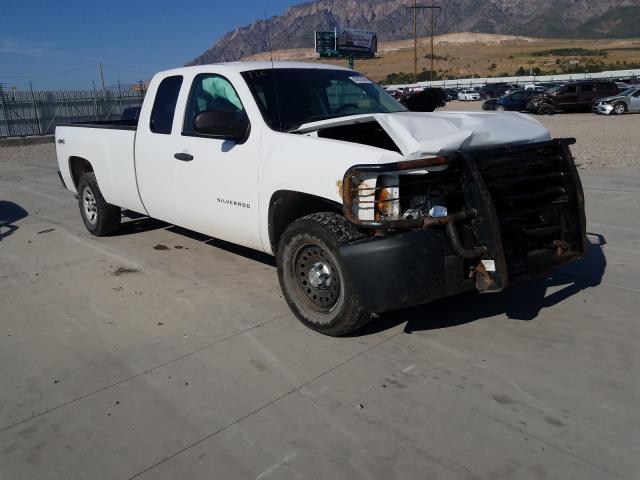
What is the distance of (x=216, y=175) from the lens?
495 cm

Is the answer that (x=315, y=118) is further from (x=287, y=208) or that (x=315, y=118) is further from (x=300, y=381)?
(x=300, y=381)

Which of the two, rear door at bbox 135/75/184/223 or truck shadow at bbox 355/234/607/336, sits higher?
rear door at bbox 135/75/184/223

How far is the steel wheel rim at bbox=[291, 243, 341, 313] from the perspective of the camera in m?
4.08

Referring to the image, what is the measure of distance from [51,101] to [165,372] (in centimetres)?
2979

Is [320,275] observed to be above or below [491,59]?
below

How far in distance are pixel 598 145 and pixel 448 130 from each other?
13.8 meters

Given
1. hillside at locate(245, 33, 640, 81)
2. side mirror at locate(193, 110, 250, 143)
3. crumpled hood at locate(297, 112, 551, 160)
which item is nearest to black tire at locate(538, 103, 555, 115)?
crumpled hood at locate(297, 112, 551, 160)

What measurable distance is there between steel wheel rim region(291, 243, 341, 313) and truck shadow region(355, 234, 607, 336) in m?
0.36

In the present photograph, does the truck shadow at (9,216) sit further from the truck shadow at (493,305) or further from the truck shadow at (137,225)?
the truck shadow at (493,305)

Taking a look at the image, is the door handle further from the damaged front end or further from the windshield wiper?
the damaged front end

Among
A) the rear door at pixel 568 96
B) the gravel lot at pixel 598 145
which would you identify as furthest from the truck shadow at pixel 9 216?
the rear door at pixel 568 96

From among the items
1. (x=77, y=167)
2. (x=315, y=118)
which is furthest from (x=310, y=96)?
(x=77, y=167)

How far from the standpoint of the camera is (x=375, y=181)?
142 inches

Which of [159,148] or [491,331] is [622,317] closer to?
[491,331]
